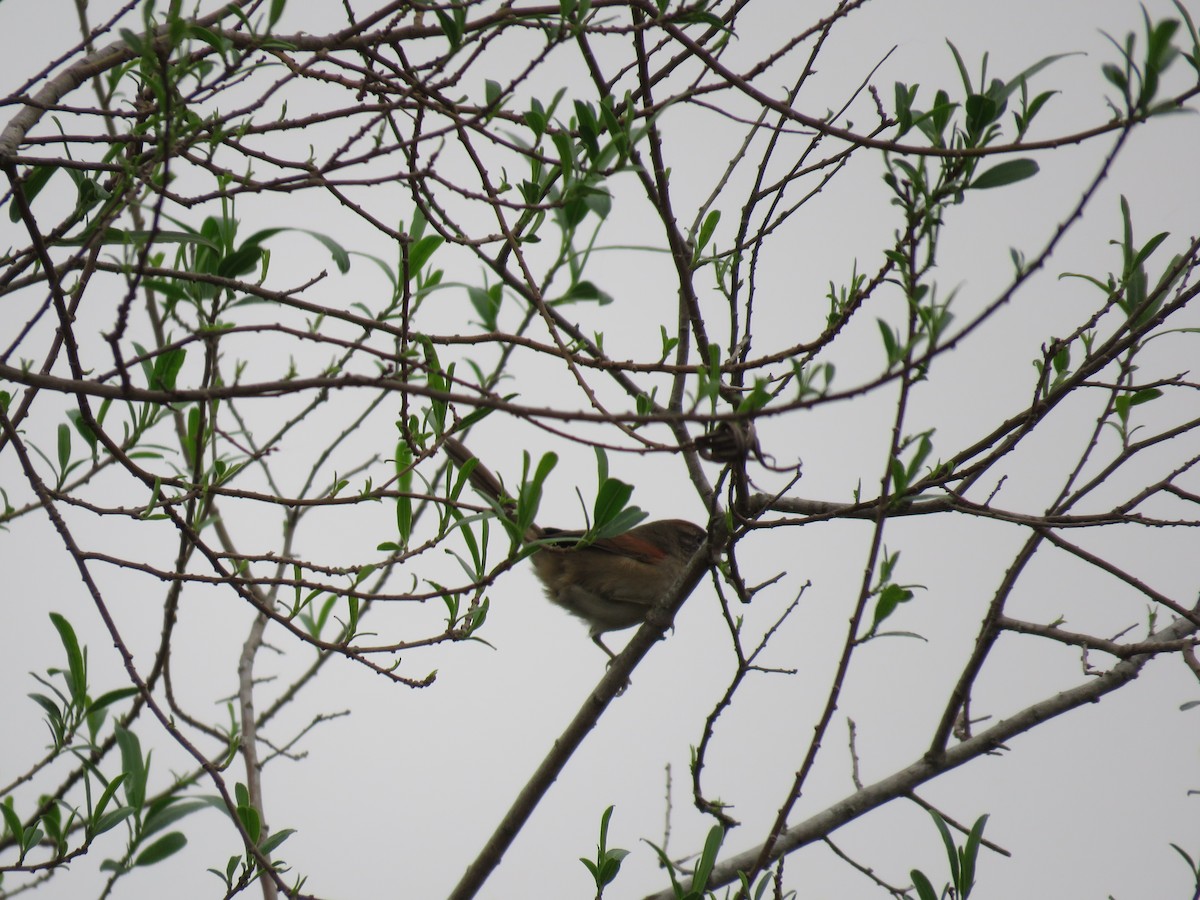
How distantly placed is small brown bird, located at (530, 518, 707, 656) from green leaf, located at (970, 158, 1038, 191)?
4.62 m

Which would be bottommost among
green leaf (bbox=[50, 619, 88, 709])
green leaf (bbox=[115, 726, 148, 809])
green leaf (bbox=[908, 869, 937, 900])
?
green leaf (bbox=[908, 869, 937, 900])

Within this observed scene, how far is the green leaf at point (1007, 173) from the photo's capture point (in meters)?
2.29

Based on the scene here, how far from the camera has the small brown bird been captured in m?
6.88

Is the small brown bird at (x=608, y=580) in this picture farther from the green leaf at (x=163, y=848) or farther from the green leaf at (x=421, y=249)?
the green leaf at (x=163, y=848)

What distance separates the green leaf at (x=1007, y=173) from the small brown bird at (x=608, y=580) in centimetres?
462

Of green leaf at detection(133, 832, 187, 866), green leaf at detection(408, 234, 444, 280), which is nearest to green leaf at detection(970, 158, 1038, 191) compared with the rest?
green leaf at detection(408, 234, 444, 280)

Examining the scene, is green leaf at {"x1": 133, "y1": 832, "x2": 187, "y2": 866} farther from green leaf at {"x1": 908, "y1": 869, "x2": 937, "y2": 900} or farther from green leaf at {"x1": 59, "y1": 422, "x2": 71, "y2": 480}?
green leaf at {"x1": 908, "y1": 869, "x2": 937, "y2": 900}

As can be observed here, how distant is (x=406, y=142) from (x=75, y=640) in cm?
151

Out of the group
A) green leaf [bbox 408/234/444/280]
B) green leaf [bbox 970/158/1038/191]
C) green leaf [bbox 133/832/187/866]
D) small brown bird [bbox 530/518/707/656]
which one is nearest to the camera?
green leaf [bbox 970/158/1038/191]

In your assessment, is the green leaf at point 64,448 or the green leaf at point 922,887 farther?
the green leaf at point 64,448

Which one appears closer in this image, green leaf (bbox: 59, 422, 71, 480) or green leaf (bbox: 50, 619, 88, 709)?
green leaf (bbox: 50, 619, 88, 709)

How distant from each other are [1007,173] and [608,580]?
4.84 meters

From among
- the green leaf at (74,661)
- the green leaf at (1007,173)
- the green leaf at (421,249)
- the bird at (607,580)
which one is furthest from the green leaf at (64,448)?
the bird at (607,580)

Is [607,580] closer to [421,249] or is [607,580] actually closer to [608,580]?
[608,580]
